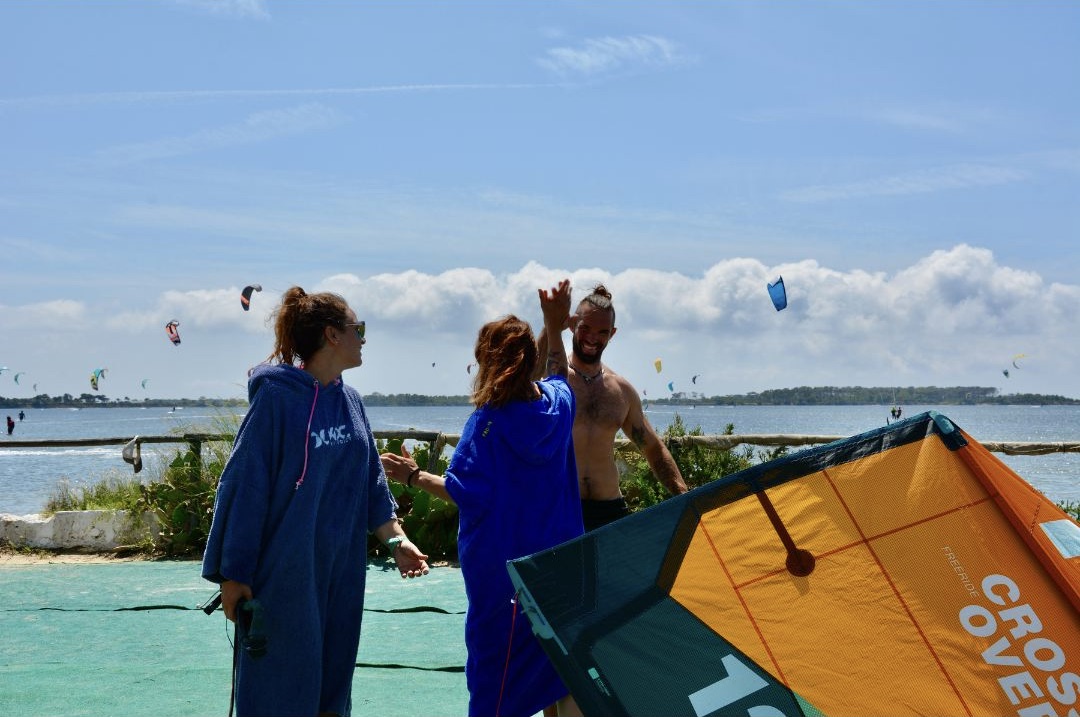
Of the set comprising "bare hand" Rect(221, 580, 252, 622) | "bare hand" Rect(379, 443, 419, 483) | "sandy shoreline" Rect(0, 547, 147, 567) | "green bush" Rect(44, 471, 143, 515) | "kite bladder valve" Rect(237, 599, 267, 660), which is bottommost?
"sandy shoreline" Rect(0, 547, 147, 567)

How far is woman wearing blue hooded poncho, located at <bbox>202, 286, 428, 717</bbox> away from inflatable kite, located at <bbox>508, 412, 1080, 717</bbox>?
0.69 m

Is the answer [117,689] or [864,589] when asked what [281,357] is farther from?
[117,689]

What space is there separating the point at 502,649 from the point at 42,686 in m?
3.18

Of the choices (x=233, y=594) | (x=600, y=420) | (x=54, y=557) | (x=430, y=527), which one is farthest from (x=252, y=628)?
(x=54, y=557)

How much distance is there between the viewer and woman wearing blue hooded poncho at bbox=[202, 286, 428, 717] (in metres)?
3.30

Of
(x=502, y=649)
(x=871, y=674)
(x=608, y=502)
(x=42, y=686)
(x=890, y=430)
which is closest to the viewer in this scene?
(x=871, y=674)

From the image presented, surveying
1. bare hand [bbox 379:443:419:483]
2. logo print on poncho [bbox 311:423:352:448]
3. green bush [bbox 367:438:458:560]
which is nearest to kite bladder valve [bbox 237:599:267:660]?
logo print on poncho [bbox 311:423:352:448]

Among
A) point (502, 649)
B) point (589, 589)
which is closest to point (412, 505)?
point (502, 649)

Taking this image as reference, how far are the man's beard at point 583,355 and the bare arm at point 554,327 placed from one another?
889 millimetres

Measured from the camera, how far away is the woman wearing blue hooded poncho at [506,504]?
3.75 meters

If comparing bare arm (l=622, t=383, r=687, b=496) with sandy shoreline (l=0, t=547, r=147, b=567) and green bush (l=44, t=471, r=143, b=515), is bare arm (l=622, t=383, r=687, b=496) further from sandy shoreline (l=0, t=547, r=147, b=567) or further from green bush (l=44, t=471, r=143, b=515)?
green bush (l=44, t=471, r=143, b=515)

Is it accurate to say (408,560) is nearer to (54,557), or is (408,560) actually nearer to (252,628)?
(252,628)

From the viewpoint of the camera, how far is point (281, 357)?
361 cm

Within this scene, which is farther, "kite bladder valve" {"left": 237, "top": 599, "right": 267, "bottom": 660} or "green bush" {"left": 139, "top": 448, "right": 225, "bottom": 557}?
"green bush" {"left": 139, "top": 448, "right": 225, "bottom": 557}
